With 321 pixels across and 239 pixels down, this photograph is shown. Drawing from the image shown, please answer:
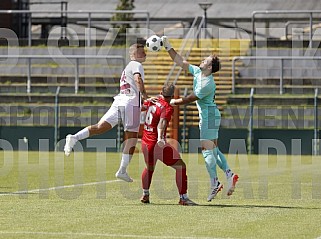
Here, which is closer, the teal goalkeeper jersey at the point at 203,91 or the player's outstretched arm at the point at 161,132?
the player's outstretched arm at the point at 161,132

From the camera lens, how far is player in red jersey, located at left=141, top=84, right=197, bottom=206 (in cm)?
1305

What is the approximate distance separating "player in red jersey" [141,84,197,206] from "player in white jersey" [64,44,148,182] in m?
0.48

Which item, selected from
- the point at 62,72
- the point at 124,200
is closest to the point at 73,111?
the point at 62,72

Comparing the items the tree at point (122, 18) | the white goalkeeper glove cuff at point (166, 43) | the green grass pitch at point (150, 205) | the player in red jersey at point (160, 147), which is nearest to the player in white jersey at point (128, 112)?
the white goalkeeper glove cuff at point (166, 43)

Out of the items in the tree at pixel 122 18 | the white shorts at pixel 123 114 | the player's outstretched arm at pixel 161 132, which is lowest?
the player's outstretched arm at pixel 161 132

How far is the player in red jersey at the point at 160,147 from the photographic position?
42.8ft

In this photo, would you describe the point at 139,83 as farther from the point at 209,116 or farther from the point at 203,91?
the point at 209,116

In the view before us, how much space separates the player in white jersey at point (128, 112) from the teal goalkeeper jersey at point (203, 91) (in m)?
0.75

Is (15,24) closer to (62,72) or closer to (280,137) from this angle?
(62,72)

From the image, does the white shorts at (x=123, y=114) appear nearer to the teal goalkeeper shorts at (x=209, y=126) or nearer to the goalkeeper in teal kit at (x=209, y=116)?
the goalkeeper in teal kit at (x=209, y=116)

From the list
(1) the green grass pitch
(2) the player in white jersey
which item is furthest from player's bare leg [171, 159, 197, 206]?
(2) the player in white jersey

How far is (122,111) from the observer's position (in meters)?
14.1

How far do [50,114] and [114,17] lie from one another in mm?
7456

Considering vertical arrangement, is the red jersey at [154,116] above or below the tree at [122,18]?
below
